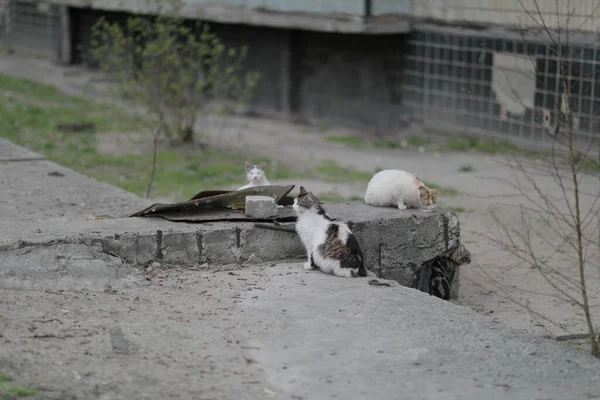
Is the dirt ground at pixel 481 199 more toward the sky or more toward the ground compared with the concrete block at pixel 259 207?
more toward the ground

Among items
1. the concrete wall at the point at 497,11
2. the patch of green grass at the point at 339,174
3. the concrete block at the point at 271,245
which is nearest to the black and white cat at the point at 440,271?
the concrete block at the point at 271,245

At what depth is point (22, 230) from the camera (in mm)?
6672

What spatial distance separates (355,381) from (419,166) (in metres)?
9.53

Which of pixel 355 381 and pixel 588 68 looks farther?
pixel 588 68

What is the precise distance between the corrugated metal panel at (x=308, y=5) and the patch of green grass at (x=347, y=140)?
2.10 metres

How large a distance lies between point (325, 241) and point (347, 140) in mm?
9723

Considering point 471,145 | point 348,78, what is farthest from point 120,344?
point 348,78

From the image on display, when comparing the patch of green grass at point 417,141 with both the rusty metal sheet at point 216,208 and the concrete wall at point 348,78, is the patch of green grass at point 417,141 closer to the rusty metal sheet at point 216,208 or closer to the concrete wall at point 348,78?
the concrete wall at point 348,78

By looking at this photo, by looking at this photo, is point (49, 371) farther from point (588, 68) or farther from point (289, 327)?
point (588, 68)

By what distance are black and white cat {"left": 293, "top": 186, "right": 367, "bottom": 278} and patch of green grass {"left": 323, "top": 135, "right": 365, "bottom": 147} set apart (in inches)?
354

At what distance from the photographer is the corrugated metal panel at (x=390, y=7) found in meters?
15.9

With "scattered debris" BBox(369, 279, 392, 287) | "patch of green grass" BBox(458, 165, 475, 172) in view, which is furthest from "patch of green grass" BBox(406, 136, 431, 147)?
"scattered debris" BBox(369, 279, 392, 287)

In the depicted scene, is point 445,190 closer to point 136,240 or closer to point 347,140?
point 347,140

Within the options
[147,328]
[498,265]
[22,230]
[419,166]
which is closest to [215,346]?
[147,328]
